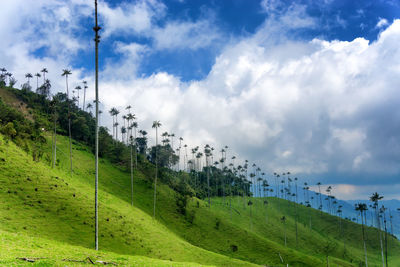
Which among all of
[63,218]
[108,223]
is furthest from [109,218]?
[63,218]

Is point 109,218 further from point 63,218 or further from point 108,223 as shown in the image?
point 63,218

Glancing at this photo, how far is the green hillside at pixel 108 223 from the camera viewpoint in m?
38.7

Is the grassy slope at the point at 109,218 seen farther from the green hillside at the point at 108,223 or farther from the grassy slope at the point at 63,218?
the green hillside at the point at 108,223

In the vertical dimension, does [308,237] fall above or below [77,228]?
below

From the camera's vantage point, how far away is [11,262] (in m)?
23.7

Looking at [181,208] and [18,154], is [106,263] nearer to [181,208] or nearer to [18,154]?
[18,154]

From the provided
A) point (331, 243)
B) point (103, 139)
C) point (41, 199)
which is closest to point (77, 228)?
point (41, 199)

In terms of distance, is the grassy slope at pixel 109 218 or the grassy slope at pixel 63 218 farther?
the grassy slope at pixel 109 218

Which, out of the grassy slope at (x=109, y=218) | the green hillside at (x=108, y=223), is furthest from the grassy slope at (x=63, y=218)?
the green hillside at (x=108, y=223)

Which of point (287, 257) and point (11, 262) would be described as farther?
point (287, 257)

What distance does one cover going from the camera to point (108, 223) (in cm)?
6525

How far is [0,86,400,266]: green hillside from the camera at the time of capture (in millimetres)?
38656

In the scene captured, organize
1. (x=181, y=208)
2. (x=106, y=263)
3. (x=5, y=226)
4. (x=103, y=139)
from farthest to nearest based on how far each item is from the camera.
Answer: (x=103, y=139) → (x=181, y=208) → (x=5, y=226) → (x=106, y=263)

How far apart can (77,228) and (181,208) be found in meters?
74.6
